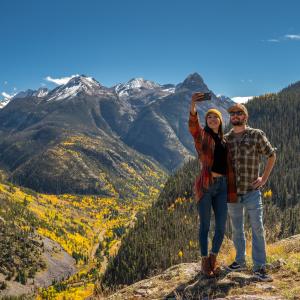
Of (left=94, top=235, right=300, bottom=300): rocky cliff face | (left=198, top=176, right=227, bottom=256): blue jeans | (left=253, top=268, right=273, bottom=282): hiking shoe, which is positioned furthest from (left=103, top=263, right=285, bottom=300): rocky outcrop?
(left=198, top=176, right=227, bottom=256): blue jeans

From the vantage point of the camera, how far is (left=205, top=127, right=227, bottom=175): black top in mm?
13586

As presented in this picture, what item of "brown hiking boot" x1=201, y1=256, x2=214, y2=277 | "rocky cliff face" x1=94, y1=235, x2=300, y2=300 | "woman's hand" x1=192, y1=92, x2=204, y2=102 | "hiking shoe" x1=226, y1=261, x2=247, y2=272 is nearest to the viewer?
"rocky cliff face" x1=94, y1=235, x2=300, y2=300

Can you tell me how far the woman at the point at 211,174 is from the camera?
13539 mm

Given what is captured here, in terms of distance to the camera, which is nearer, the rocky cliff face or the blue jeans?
the rocky cliff face

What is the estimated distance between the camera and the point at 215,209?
557 inches

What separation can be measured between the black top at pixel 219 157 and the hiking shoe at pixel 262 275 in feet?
11.6

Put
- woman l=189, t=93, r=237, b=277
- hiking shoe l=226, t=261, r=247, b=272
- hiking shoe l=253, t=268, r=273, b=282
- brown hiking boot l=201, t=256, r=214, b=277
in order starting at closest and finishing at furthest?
1. hiking shoe l=253, t=268, r=273, b=282
2. woman l=189, t=93, r=237, b=277
3. brown hiking boot l=201, t=256, r=214, b=277
4. hiking shoe l=226, t=261, r=247, b=272

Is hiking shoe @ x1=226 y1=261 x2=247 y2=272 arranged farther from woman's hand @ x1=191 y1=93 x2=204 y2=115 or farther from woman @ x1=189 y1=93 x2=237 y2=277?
woman's hand @ x1=191 y1=93 x2=204 y2=115

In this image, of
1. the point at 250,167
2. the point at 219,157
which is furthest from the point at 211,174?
the point at 250,167

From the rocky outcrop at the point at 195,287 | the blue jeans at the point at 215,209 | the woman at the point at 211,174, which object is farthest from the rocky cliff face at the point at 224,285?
the blue jeans at the point at 215,209

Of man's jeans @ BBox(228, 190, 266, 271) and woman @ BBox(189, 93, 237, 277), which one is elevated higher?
woman @ BBox(189, 93, 237, 277)

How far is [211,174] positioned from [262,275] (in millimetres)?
3729

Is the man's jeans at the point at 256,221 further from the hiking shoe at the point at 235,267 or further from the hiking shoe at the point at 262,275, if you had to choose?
the hiking shoe at the point at 235,267

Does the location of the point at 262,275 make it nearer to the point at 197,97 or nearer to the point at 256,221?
the point at 256,221
